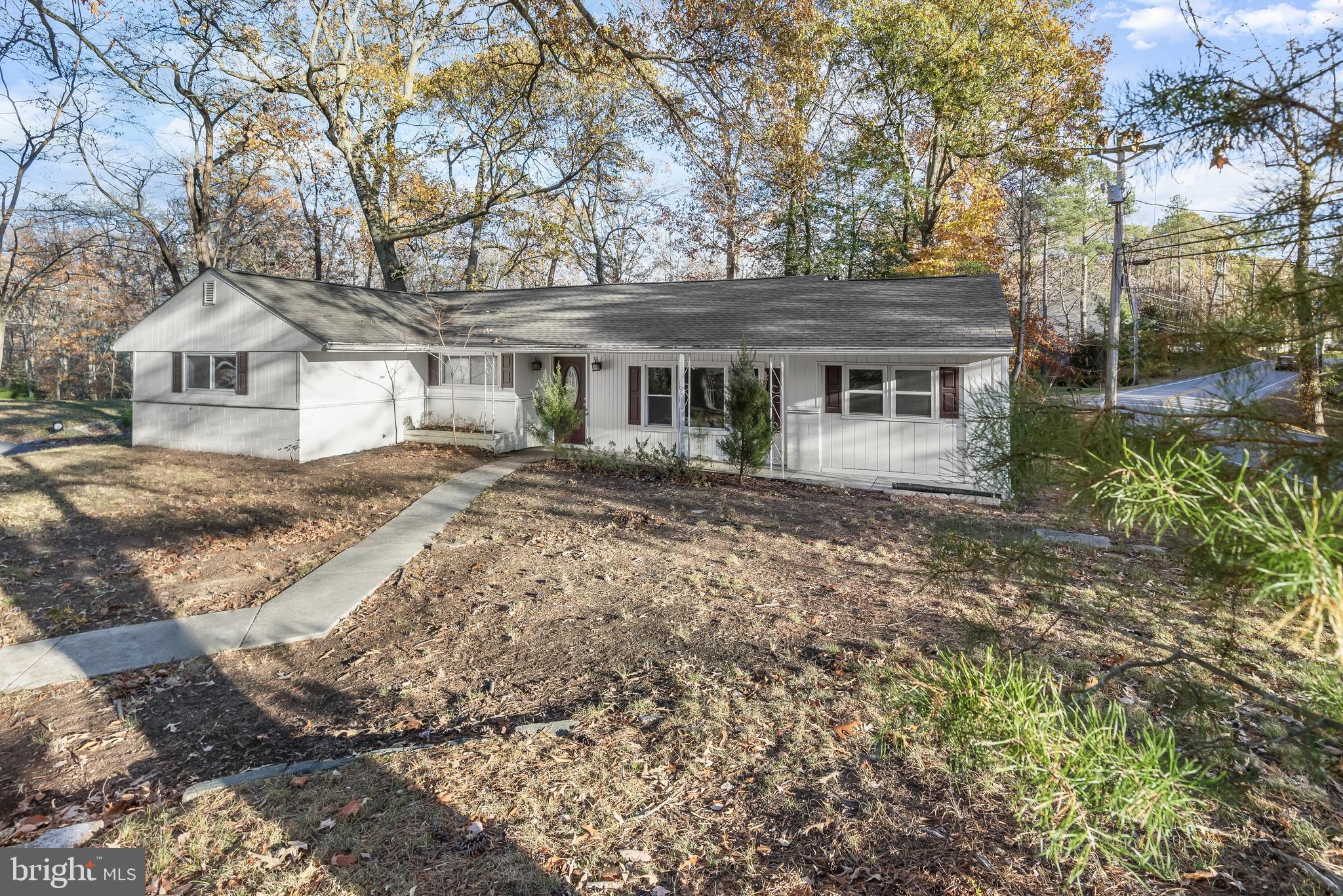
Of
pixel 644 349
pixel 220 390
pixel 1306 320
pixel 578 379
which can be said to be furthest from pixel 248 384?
pixel 1306 320

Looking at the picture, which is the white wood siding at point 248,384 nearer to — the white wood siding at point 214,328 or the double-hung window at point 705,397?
the white wood siding at point 214,328

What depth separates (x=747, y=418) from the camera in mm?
12352

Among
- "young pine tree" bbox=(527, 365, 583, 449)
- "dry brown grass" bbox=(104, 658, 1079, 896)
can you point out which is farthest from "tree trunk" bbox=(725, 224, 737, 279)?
"dry brown grass" bbox=(104, 658, 1079, 896)

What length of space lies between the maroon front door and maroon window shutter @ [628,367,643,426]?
1.38 m

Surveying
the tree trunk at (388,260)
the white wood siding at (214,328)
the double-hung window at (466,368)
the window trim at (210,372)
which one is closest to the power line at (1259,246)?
the white wood siding at (214,328)

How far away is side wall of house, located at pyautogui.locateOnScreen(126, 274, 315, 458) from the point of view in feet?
49.8

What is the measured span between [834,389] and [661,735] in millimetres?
10428

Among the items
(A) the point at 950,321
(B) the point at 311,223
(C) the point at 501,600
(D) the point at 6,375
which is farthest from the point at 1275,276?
(D) the point at 6,375

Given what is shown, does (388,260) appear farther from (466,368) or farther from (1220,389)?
(1220,389)

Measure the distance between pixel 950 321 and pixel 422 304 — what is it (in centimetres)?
1557

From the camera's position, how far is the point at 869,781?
11.8 ft

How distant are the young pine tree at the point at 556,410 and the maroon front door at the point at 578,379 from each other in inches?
41.3

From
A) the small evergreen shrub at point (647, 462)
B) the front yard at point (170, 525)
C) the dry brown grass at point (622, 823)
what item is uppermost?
the small evergreen shrub at point (647, 462)

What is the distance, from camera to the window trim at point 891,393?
495 inches
